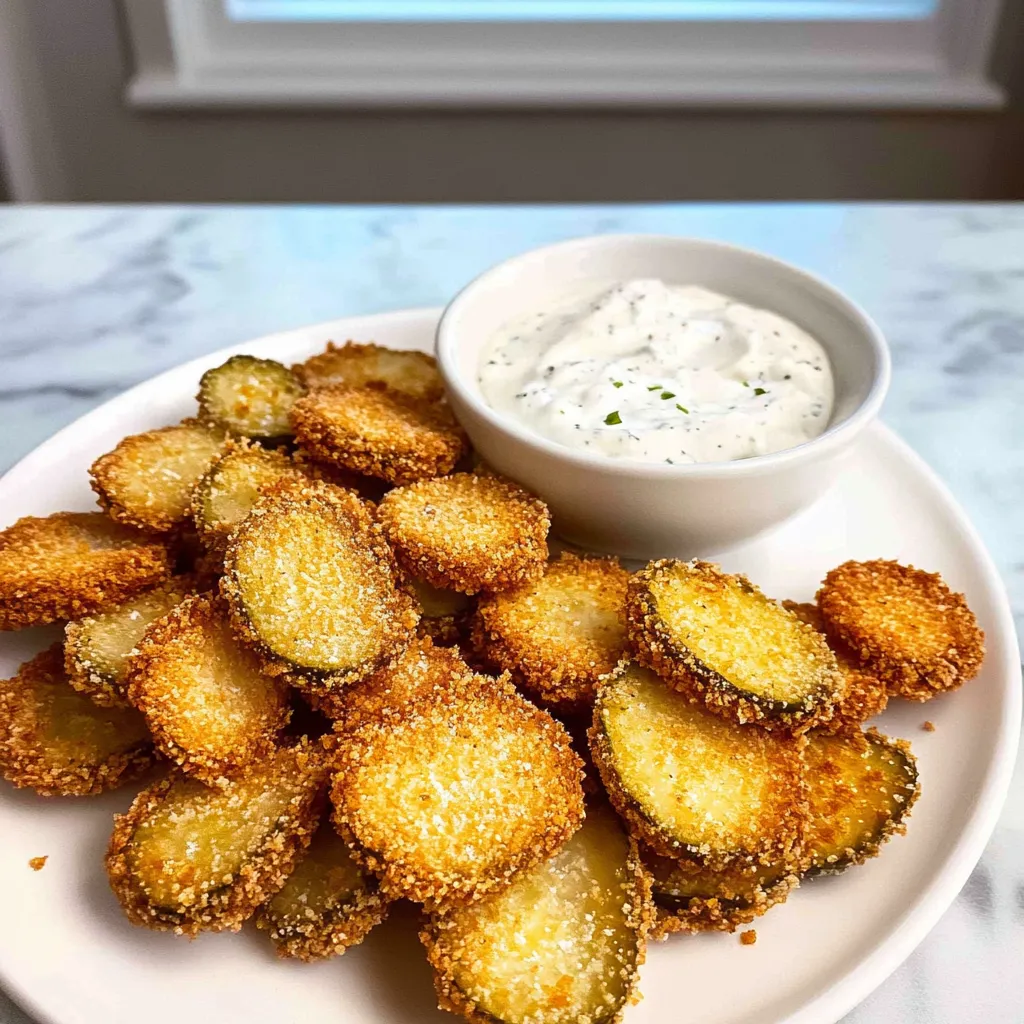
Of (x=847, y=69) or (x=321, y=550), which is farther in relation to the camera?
(x=847, y=69)

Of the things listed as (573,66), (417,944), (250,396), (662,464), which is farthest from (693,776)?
(573,66)

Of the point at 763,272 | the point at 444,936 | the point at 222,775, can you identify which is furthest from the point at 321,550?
the point at 763,272

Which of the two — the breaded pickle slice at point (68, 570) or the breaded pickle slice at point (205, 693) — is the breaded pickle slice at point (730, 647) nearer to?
the breaded pickle slice at point (205, 693)

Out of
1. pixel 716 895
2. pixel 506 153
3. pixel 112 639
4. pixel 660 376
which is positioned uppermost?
pixel 660 376

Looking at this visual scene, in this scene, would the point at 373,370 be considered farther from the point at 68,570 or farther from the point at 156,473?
the point at 68,570

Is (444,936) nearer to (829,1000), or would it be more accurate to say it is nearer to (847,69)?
(829,1000)

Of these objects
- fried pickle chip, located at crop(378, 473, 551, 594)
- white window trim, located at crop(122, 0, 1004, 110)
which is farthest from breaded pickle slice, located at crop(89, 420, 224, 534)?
white window trim, located at crop(122, 0, 1004, 110)
